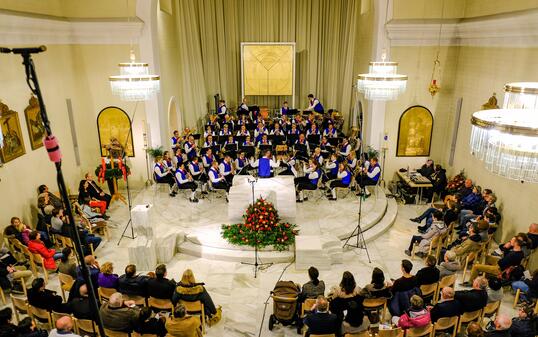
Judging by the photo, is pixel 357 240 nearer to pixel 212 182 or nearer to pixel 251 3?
pixel 212 182

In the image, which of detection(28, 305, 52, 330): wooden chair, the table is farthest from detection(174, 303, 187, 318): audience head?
the table

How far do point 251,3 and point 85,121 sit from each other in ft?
33.0

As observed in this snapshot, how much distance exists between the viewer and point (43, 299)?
638cm

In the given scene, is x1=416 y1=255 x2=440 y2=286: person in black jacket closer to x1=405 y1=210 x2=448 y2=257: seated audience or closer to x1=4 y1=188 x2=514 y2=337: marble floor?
x1=4 y1=188 x2=514 y2=337: marble floor

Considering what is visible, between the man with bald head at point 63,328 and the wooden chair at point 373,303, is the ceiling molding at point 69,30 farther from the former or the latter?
the wooden chair at point 373,303

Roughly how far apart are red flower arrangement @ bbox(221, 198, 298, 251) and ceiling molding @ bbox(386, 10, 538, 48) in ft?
21.7

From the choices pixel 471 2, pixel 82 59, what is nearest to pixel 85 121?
pixel 82 59

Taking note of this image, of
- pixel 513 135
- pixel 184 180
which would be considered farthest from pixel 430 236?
pixel 184 180

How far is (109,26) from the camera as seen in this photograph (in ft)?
39.4

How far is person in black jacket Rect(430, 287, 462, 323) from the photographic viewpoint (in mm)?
6094

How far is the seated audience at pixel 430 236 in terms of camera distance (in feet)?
30.0

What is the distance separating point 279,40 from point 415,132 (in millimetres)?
8992

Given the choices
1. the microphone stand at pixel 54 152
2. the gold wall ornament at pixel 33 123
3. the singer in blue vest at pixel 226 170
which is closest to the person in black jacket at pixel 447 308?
the microphone stand at pixel 54 152

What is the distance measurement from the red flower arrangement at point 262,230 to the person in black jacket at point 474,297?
13.3ft
